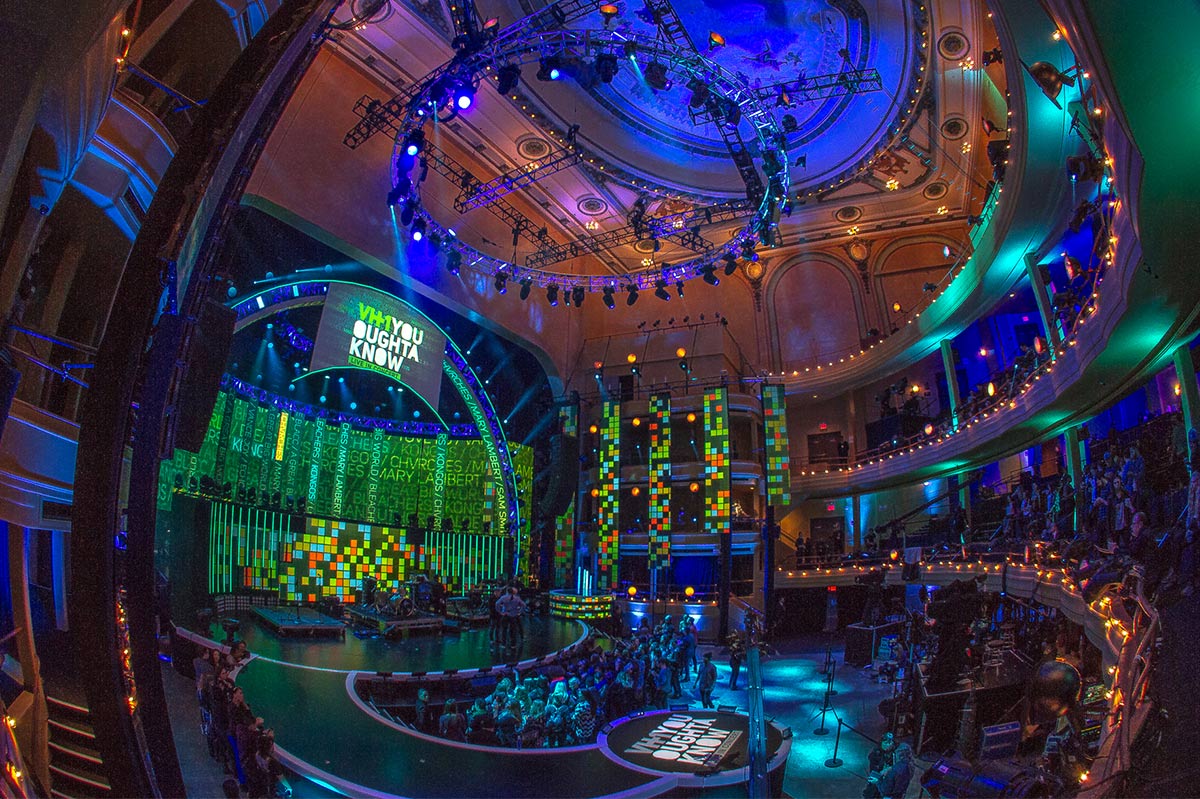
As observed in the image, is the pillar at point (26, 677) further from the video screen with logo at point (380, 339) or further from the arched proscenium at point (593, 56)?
the arched proscenium at point (593, 56)

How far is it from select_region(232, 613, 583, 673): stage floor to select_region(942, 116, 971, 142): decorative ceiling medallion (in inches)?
594

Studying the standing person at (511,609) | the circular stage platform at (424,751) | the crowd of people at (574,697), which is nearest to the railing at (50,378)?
the circular stage platform at (424,751)

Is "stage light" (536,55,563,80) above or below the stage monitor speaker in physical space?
above

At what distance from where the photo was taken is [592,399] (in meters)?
24.5

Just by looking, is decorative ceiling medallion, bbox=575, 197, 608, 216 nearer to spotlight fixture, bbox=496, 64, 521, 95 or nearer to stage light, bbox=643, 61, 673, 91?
stage light, bbox=643, 61, 673, 91

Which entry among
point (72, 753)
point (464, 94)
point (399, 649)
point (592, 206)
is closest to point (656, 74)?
point (464, 94)

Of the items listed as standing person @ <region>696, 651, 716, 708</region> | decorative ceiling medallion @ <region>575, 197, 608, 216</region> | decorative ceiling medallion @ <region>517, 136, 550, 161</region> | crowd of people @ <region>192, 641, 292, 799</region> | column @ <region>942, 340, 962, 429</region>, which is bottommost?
standing person @ <region>696, 651, 716, 708</region>

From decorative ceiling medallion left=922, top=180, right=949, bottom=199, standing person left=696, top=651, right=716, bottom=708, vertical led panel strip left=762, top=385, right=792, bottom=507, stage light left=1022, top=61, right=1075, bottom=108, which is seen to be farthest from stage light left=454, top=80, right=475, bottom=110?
decorative ceiling medallion left=922, top=180, right=949, bottom=199

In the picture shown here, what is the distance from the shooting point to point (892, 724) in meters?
9.66

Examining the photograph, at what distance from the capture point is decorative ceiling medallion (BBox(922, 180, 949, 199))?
2011 cm

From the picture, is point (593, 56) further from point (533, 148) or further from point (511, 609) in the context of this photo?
point (511, 609)

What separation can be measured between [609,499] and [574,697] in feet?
Answer: 41.9

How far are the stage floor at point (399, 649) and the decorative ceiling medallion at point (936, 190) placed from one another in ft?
53.4

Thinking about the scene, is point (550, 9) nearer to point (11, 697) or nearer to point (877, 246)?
point (11, 697)
